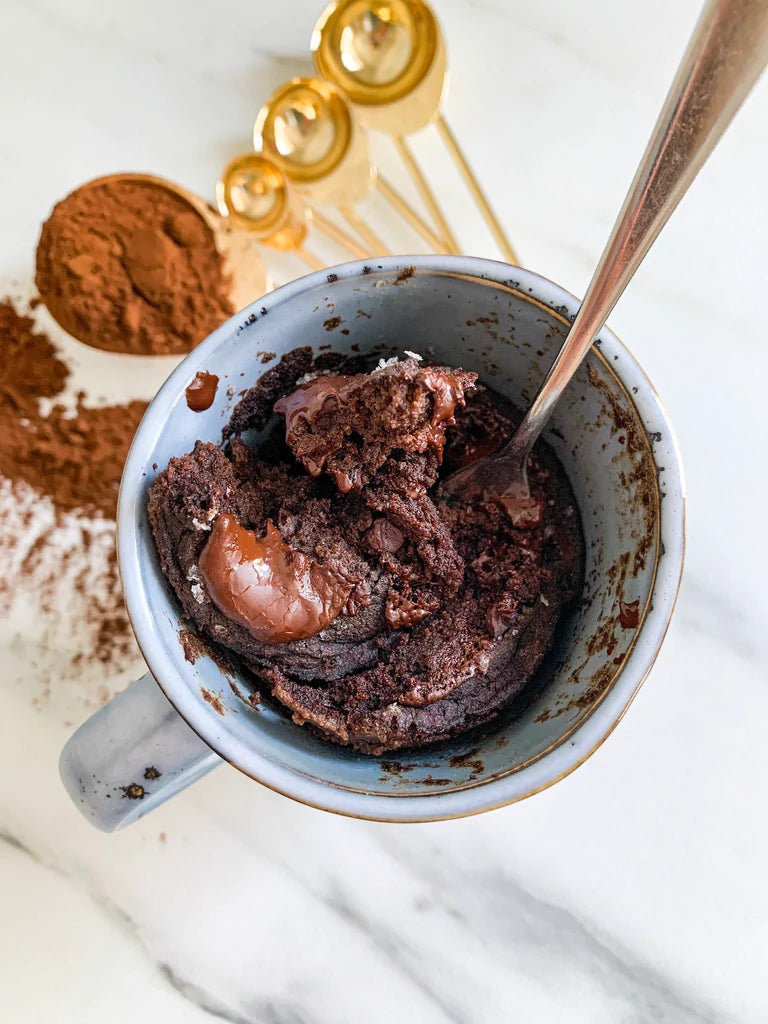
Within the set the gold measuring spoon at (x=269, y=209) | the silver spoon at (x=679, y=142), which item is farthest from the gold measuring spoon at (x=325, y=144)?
the silver spoon at (x=679, y=142)

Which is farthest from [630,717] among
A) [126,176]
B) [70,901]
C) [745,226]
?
[126,176]

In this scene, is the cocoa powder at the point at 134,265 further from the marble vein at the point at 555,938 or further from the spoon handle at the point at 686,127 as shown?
the marble vein at the point at 555,938

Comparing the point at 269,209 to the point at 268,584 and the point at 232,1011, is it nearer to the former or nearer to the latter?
the point at 268,584

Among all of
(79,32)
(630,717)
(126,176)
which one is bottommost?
(630,717)

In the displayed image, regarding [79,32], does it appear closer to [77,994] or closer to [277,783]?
[277,783]

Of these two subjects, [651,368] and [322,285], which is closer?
[322,285]

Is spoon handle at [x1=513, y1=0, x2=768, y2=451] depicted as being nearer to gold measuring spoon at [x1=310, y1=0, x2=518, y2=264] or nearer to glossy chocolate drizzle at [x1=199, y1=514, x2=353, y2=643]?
glossy chocolate drizzle at [x1=199, y1=514, x2=353, y2=643]

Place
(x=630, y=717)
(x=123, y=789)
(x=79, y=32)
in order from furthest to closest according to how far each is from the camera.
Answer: (x=79, y=32) → (x=630, y=717) → (x=123, y=789)
